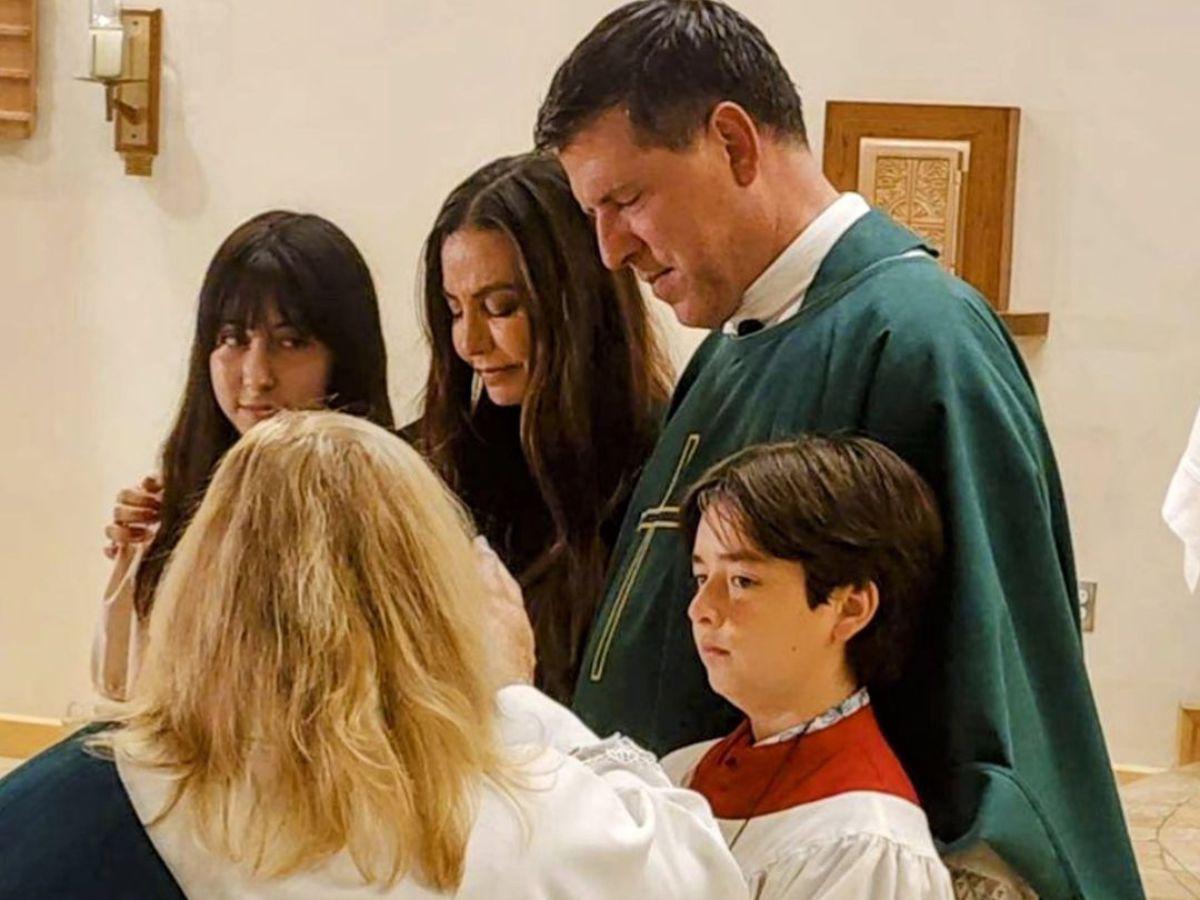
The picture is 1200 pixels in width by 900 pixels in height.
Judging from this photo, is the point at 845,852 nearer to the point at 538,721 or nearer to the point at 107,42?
the point at 538,721

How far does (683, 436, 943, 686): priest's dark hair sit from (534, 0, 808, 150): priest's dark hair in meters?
0.36

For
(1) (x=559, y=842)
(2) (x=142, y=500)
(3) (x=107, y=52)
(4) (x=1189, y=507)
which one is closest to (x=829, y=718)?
(1) (x=559, y=842)

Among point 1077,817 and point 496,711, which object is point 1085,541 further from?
point 496,711

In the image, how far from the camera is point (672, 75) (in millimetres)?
1866

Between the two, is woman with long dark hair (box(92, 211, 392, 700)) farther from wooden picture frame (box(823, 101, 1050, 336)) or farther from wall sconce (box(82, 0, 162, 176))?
wall sconce (box(82, 0, 162, 176))

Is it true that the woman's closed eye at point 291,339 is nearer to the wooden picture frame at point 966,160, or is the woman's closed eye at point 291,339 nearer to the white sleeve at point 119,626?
the white sleeve at point 119,626

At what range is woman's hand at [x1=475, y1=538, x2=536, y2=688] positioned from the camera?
199 centimetres

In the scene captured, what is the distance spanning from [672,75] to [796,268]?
8.4 inches

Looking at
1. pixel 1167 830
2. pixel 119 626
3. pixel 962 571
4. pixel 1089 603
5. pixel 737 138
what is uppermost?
pixel 737 138

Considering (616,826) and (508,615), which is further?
(508,615)

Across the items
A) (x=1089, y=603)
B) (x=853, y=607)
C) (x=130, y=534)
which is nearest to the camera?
(x=853, y=607)

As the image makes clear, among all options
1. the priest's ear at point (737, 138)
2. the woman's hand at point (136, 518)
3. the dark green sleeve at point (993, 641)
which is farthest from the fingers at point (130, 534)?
the dark green sleeve at point (993, 641)

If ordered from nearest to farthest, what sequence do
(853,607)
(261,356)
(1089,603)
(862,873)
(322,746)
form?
(322,746)
(862,873)
(853,607)
(261,356)
(1089,603)

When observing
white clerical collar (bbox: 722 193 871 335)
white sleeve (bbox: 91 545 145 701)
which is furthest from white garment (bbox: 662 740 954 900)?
white sleeve (bbox: 91 545 145 701)
